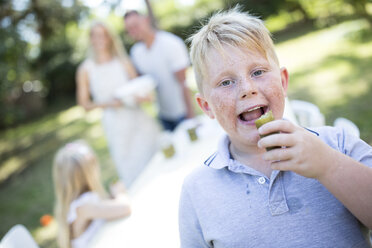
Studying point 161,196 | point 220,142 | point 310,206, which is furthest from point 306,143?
point 161,196

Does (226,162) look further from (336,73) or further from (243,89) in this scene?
(336,73)

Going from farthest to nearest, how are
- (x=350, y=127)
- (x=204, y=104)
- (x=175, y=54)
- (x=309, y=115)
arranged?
(x=175, y=54) < (x=309, y=115) < (x=350, y=127) < (x=204, y=104)

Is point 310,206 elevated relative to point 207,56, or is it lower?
lower

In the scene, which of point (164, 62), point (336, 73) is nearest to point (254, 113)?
point (164, 62)

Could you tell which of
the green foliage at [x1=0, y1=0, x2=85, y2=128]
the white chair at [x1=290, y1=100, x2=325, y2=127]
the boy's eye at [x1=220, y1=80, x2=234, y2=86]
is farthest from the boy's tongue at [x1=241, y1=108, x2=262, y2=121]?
the green foliage at [x1=0, y1=0, x2=85, y2=128]

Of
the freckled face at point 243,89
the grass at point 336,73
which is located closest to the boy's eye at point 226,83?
the freckled face at point 243,89

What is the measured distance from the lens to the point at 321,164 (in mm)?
1099

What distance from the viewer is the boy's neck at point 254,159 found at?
139 cm

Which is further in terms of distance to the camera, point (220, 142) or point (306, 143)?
point (220, 142)

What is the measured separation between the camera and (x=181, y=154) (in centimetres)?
295

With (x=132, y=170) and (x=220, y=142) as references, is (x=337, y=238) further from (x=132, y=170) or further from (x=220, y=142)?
(x=132, y=170)

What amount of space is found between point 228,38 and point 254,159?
1.78 feet

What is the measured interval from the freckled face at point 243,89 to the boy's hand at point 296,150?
24cm

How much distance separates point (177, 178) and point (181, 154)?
483 millimetres
